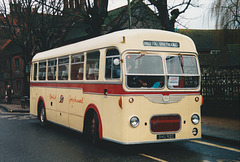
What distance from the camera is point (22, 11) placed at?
28922 mm

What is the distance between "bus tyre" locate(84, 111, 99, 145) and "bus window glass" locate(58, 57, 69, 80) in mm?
2351

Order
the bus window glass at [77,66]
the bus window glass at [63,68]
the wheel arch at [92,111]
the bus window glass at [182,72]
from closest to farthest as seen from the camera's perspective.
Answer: the bus window glass at [182,72] < the wheel arch at [92,111] < the bus window glass at [77,66] < the bus window glass at [63,68]

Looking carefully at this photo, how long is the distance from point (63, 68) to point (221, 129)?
19.1 ft

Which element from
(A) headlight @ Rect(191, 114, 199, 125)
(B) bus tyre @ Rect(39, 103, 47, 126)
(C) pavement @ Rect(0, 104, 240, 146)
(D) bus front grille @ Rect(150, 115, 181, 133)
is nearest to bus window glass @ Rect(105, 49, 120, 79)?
(D) bus front grille @ Rect(150, 115, 181, 133)

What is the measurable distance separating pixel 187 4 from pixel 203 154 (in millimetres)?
10949

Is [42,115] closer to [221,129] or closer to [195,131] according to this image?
[221,129]

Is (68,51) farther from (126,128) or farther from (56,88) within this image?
(126,128)

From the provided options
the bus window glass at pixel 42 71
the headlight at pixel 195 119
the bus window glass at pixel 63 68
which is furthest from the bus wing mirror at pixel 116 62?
the bus window glass at pixel 42 71

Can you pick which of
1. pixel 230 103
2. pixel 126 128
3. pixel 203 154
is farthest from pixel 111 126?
pixel 230 103

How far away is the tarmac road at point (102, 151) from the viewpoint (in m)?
7.99

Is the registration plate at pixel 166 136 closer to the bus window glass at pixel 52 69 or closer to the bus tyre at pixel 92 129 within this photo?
the bus tyre at pixel 92 129

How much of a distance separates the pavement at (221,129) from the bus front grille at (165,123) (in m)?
2.27

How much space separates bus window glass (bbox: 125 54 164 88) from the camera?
812 centimetres

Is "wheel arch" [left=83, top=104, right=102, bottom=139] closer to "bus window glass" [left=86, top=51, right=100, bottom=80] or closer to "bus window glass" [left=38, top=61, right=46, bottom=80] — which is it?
"bus window glass" [left=86, top=51, right=100, bottom=80]
